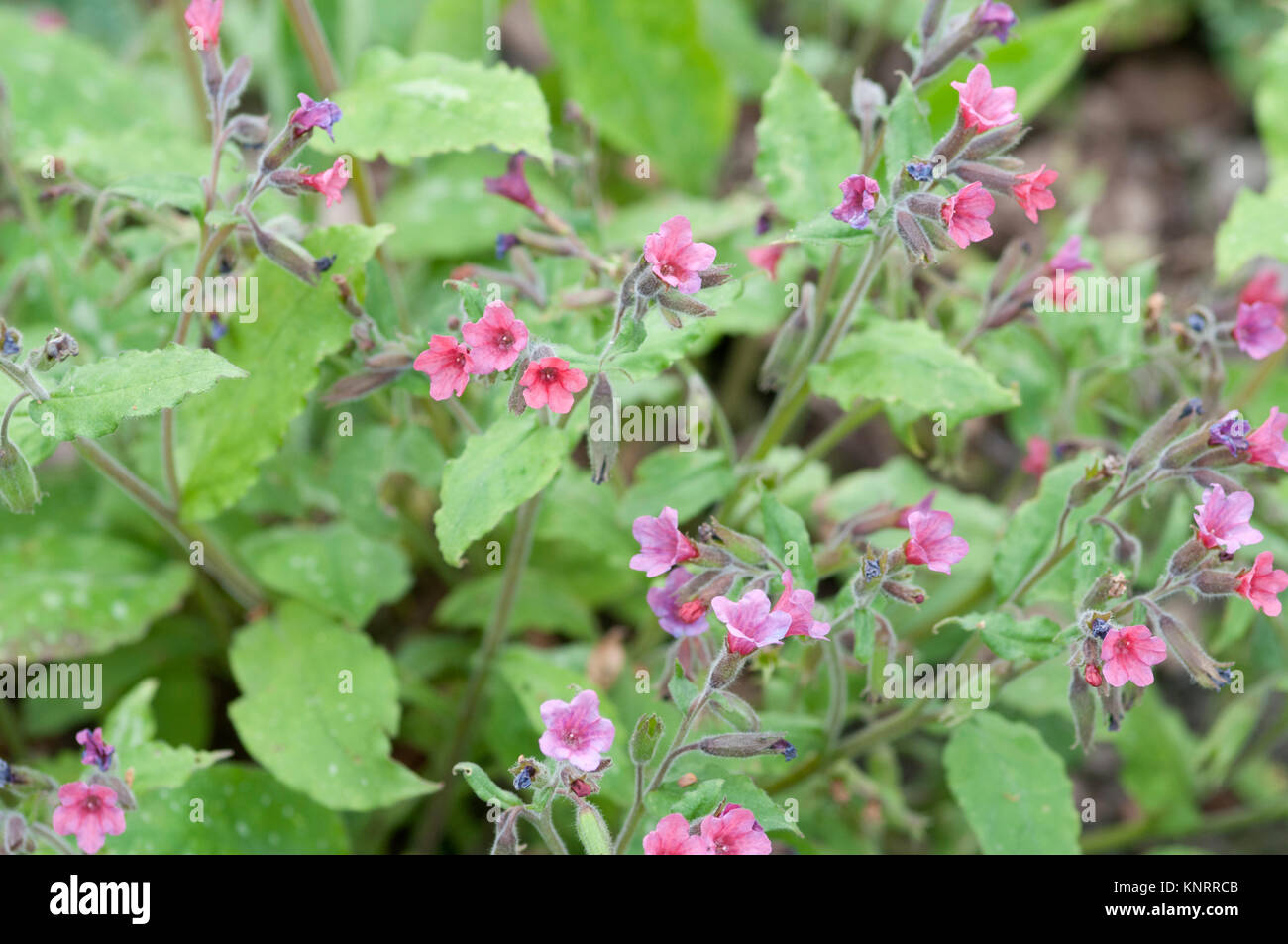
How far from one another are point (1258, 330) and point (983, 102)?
940 millimetres

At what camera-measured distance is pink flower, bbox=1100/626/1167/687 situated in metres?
2.02

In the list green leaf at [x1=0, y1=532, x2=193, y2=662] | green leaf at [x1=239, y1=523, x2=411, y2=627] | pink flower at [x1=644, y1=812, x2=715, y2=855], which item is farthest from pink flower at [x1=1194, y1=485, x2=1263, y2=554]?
green leaf at [x1=0, y1=532, x2=193, y2=662]

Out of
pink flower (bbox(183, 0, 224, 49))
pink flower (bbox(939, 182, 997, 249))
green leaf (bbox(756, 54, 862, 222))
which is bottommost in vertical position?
pink flower (bbox(939, 182, 997, 249))

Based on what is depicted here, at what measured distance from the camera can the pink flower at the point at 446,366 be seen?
2.13 m

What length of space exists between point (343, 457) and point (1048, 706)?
1981 millimetres

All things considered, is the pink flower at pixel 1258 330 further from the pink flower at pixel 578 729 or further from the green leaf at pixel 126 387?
the green leaf at pixel 126 387

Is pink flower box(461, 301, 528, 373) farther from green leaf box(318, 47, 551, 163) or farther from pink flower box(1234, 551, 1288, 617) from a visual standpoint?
pink flower box(1234, 551, 1288, 617)

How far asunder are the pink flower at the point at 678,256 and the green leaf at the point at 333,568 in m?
1.36

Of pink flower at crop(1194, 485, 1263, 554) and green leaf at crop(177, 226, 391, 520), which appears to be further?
green leaf at crop(177, 226, 391, 520)

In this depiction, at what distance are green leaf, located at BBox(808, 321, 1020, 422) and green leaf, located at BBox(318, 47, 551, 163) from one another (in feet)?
2.67

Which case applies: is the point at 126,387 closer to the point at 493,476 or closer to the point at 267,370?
the point at 267,370

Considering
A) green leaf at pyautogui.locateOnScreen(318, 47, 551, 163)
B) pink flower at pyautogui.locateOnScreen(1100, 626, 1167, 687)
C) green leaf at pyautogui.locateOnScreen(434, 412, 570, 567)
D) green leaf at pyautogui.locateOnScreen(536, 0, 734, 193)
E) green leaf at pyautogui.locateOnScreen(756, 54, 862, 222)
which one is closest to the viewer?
pink flower at pyautogui.locateOnScreen(1100, 626, 1167, 687)

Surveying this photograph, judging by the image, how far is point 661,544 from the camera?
2.19 metres

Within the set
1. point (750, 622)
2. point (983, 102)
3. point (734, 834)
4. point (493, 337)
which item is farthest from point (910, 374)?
point (734, 834)
